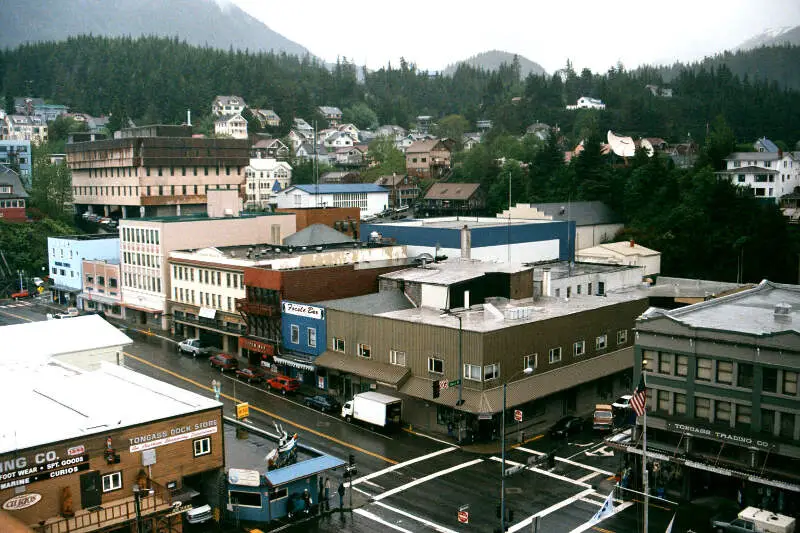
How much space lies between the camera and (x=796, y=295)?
45.4 metres

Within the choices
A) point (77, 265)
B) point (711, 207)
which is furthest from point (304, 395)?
point (711, 207)

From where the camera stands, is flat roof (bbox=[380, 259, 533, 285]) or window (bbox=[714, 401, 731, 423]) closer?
window (bbox=[714, 401, 731, 423])

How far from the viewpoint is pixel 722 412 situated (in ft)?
116

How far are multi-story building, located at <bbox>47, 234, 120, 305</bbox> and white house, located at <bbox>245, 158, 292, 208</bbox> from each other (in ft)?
212

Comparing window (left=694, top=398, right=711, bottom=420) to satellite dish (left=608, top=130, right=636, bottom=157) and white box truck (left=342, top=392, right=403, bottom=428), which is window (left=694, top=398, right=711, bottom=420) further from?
satellite dish (left=608, top=130, right=636, bottom=157)

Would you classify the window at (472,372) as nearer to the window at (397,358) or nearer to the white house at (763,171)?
the window at (397,358)

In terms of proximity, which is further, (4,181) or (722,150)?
(4,181)

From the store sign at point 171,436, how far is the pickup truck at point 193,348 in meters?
31.7

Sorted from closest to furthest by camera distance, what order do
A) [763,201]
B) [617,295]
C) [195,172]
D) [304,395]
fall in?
1. [304,395]
2. [617,295]
3. [763,201]
4. [195,172]

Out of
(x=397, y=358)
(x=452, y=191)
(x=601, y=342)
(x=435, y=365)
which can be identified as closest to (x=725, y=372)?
(x=435, y=365)

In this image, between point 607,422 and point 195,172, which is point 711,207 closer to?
point 607,422

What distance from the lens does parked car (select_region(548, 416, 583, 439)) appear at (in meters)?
44.6

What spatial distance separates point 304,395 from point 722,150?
3115 inches

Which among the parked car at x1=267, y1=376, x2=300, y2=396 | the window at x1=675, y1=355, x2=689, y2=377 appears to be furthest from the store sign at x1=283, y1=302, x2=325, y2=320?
the window at x1=675, y1=355, x2=689, y2=377
